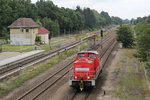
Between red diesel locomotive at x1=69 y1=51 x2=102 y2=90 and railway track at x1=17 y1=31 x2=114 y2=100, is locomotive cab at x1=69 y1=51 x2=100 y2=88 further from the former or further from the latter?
railway track at x1=17 y1=31 x2=114 y2=100

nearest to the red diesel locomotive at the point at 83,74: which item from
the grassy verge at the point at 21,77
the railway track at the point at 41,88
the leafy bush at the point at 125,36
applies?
the railway track at the point at 41,88

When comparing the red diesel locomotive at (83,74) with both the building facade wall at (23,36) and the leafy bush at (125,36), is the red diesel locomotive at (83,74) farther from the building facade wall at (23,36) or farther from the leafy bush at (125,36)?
the building facade wall at (23,36)

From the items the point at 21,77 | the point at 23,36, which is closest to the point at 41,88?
the point at 21,77

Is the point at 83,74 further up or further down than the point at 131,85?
further up

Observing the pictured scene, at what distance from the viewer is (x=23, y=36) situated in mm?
50344

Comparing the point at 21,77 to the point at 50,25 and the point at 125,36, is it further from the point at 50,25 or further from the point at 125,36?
the point at 50,25

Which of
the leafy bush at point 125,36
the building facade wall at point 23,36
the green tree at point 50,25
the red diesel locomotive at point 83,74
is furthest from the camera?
the green tree at point 50,25

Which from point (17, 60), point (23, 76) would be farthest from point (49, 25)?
point (23, 76)

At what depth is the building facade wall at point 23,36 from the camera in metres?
49.8

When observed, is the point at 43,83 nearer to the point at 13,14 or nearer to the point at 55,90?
the point at 55,90

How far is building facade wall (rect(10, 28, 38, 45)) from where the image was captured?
49.8m

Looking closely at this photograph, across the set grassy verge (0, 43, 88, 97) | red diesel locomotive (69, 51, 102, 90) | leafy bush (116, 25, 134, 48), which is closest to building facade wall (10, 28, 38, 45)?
leafy bush (116, 25, 134, 48)

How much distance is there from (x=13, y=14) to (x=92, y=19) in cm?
7322

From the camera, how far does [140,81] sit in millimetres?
18594
